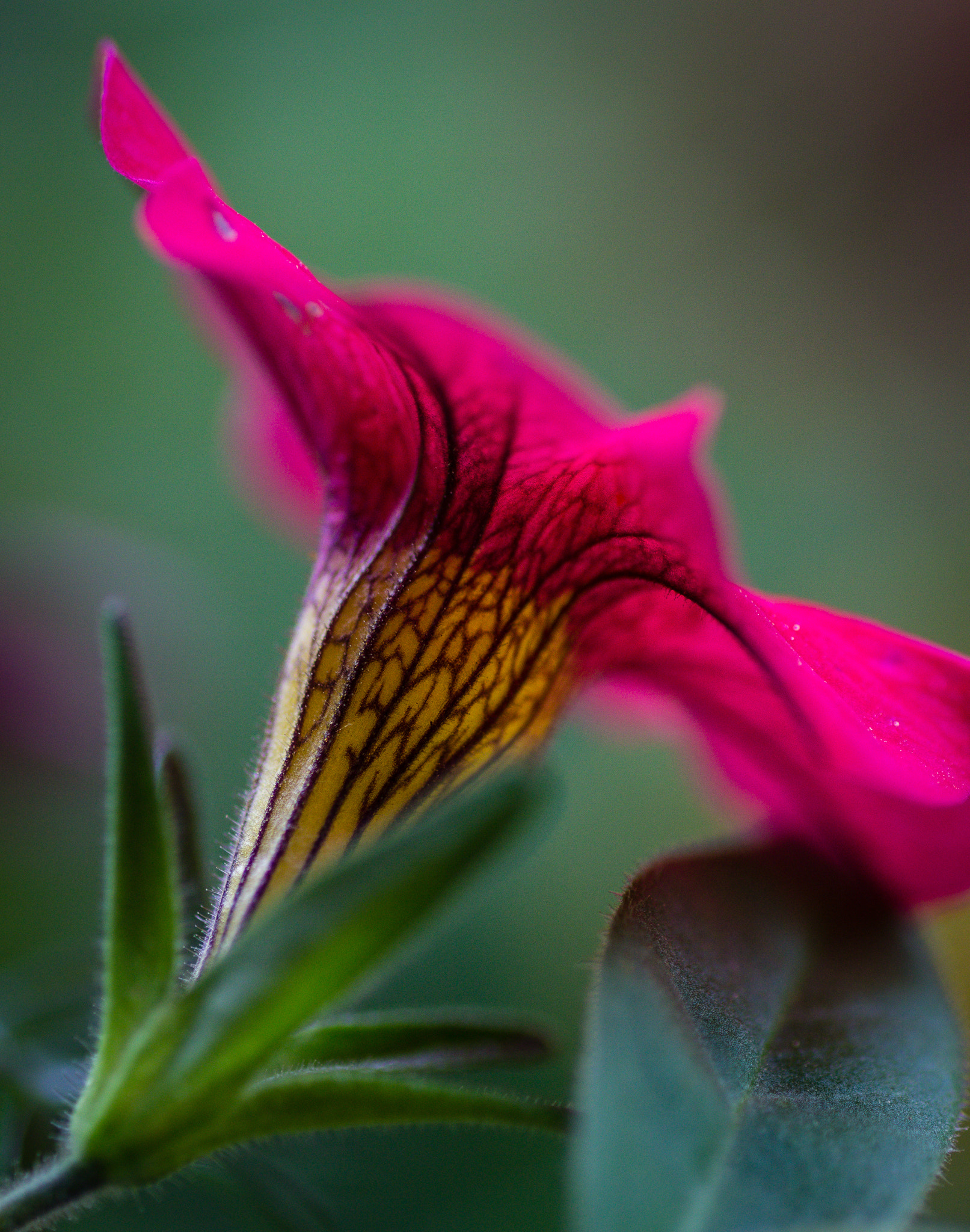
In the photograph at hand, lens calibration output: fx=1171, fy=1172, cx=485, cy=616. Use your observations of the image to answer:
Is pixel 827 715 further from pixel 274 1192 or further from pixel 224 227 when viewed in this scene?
pixel 274 1192

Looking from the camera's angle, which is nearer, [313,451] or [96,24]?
[313,451]

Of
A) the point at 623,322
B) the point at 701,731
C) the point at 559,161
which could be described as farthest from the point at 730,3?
the point at 701,731

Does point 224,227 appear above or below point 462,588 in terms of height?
above

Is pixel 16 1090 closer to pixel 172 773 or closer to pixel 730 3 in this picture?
pixel 172 773

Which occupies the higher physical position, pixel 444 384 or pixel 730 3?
pixel 730 3

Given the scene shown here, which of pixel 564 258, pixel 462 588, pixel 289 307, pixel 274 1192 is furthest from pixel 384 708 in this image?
pixel 564 258

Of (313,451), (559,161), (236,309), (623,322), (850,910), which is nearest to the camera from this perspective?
A: (236,309)

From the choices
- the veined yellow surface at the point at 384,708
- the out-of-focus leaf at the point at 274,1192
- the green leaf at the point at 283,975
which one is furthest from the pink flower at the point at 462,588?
the out-of-focus leaf at the point at 274,1192
